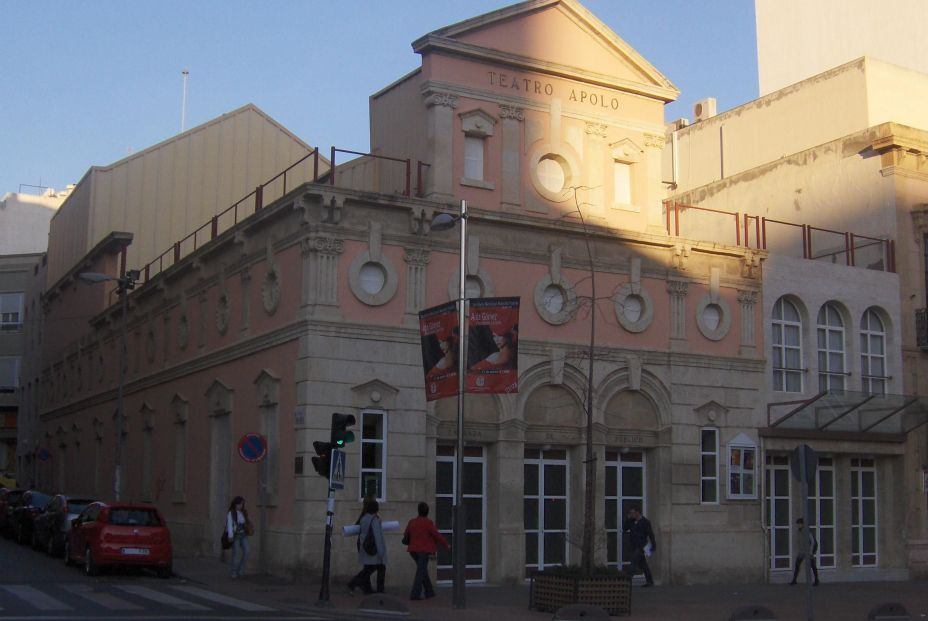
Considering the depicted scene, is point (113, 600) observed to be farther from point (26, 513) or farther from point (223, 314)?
point (26, 513)

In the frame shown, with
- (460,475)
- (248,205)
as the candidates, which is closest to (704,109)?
(248,205)

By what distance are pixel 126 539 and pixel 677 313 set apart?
13.5m

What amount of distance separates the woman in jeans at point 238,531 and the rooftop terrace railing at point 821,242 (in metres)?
12.5

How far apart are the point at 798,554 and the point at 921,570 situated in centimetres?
457

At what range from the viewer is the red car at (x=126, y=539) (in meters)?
23.8

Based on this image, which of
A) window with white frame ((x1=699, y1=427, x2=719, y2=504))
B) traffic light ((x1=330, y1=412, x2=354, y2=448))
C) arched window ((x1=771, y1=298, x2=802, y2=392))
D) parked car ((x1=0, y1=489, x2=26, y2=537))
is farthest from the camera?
parked car ((x1=0, y1=489, x2=26, y2=537))

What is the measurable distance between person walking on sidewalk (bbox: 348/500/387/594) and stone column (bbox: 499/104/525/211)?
838 centimetres

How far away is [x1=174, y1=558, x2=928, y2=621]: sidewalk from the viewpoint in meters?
19.6

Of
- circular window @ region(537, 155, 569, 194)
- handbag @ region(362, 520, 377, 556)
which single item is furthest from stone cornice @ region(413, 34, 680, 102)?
handbag @ region(362, 520, 377, 556)

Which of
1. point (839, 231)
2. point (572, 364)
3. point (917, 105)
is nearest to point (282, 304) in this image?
point (572, 364)

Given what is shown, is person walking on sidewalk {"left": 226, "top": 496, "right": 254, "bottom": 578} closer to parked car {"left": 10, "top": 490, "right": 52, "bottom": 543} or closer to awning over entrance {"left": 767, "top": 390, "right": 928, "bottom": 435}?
parked car {"left": 10, "top": 490, "right": 52, "bottom": 543}

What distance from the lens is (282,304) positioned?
25672 mm

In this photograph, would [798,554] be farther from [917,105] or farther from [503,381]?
[917,105]

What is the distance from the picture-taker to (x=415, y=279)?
25.3 meters
